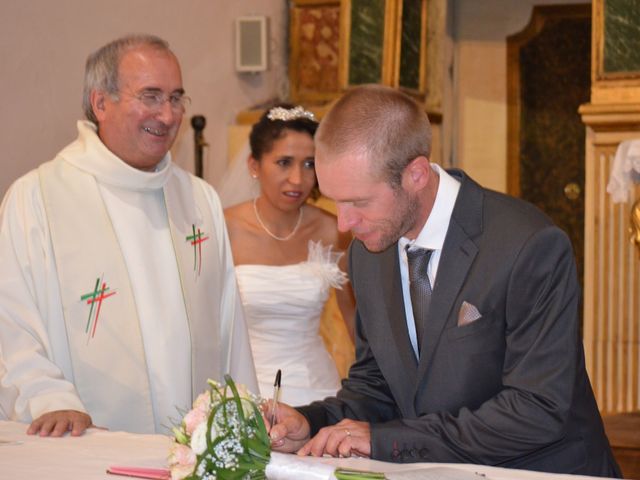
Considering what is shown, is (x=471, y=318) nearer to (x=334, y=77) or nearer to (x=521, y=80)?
(x=334, y=77)

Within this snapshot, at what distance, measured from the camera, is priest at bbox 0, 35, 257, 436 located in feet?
13.4

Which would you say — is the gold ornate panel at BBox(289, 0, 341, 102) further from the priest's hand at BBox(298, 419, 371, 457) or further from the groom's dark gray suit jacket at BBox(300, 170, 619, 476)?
the priest's hand at BBox(298, 419, 371, 457)

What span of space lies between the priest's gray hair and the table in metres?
1.52

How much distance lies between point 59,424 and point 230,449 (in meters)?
1.14

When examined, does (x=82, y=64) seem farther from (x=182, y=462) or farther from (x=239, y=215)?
(x=182, y=462)

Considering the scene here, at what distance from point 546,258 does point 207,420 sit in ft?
3.14

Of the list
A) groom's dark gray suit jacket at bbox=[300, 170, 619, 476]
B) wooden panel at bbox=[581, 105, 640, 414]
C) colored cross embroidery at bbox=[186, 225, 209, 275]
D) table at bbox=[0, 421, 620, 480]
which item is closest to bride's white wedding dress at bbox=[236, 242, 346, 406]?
colored cross embroidery at bbox=[186, 225, 209, 275]

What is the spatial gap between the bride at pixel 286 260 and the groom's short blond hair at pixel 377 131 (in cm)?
286

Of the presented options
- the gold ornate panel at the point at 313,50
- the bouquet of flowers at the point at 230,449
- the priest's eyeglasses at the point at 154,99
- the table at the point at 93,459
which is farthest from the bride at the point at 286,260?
the gold ornate panel at the point at 313,50

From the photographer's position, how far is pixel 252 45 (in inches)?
352

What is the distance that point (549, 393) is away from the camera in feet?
8.91

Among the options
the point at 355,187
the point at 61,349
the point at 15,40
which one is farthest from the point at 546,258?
the point at 15,40

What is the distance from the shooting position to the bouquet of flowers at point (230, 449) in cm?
231

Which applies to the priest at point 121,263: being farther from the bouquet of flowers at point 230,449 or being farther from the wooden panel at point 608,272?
the wooden panel at point 608,272
